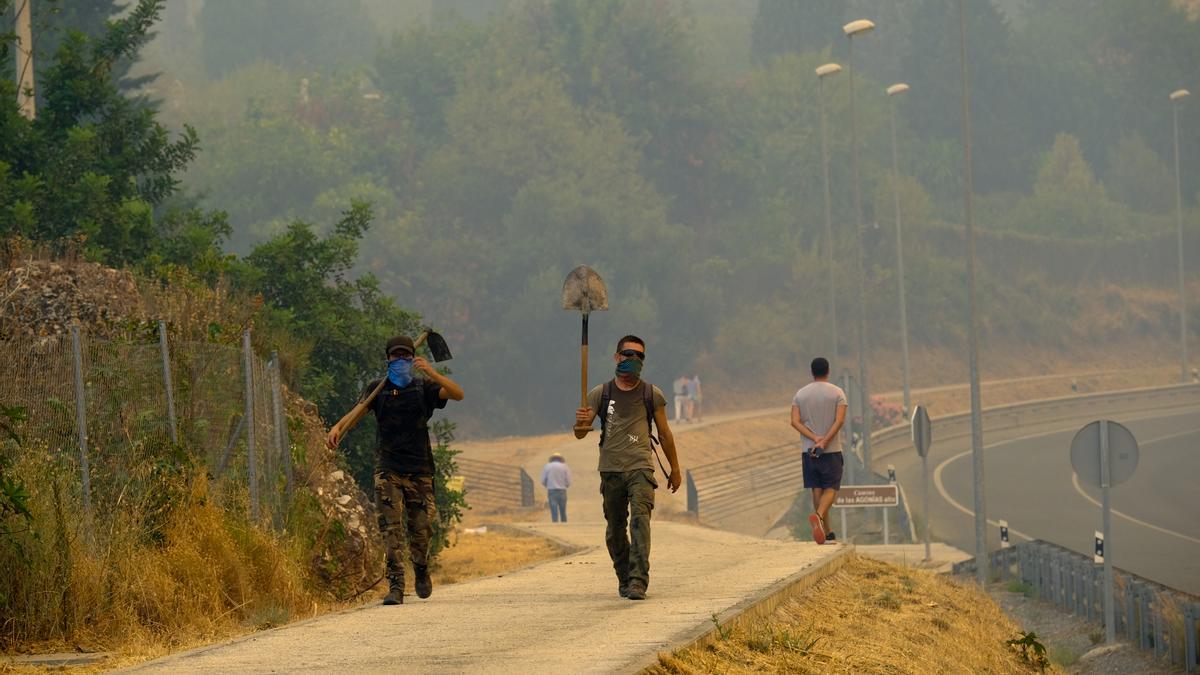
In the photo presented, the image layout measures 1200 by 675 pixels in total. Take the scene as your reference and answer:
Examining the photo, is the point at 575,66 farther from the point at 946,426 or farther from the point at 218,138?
the point at 946,426

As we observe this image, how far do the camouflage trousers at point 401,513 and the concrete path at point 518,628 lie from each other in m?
0.40

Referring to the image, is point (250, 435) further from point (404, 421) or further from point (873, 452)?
point (873, 452)

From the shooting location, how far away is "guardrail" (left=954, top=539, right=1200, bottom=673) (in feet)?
67.3

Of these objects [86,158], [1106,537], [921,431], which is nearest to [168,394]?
[1106,537]

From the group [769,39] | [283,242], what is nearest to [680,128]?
[769,39]

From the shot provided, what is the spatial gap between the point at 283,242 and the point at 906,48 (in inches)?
3560

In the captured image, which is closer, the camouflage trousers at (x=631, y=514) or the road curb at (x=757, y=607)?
the road curb at (x=757, y=607)

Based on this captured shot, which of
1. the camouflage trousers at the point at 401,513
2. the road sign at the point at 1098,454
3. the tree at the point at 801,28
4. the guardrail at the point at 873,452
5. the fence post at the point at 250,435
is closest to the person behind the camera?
the camouflage trousers at the point at 401,513

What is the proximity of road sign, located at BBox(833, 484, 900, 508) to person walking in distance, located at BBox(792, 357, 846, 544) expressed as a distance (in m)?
5.77

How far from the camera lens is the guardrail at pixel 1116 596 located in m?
20.5

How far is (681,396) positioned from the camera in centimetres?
7531

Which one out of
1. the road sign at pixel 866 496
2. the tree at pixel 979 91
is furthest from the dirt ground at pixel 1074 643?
the tree at pixel 979 91

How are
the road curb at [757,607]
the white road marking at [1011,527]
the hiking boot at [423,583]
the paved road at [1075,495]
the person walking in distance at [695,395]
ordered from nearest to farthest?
the road curb at [757,607]
the hiking boot at [423,583]
the paved road at [1075,495]
the white road marking at [1011,527]
the person walking in distance at [695,395]

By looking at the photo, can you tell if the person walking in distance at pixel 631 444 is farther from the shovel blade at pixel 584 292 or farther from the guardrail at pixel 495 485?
the guardrail at pixel 495 485
